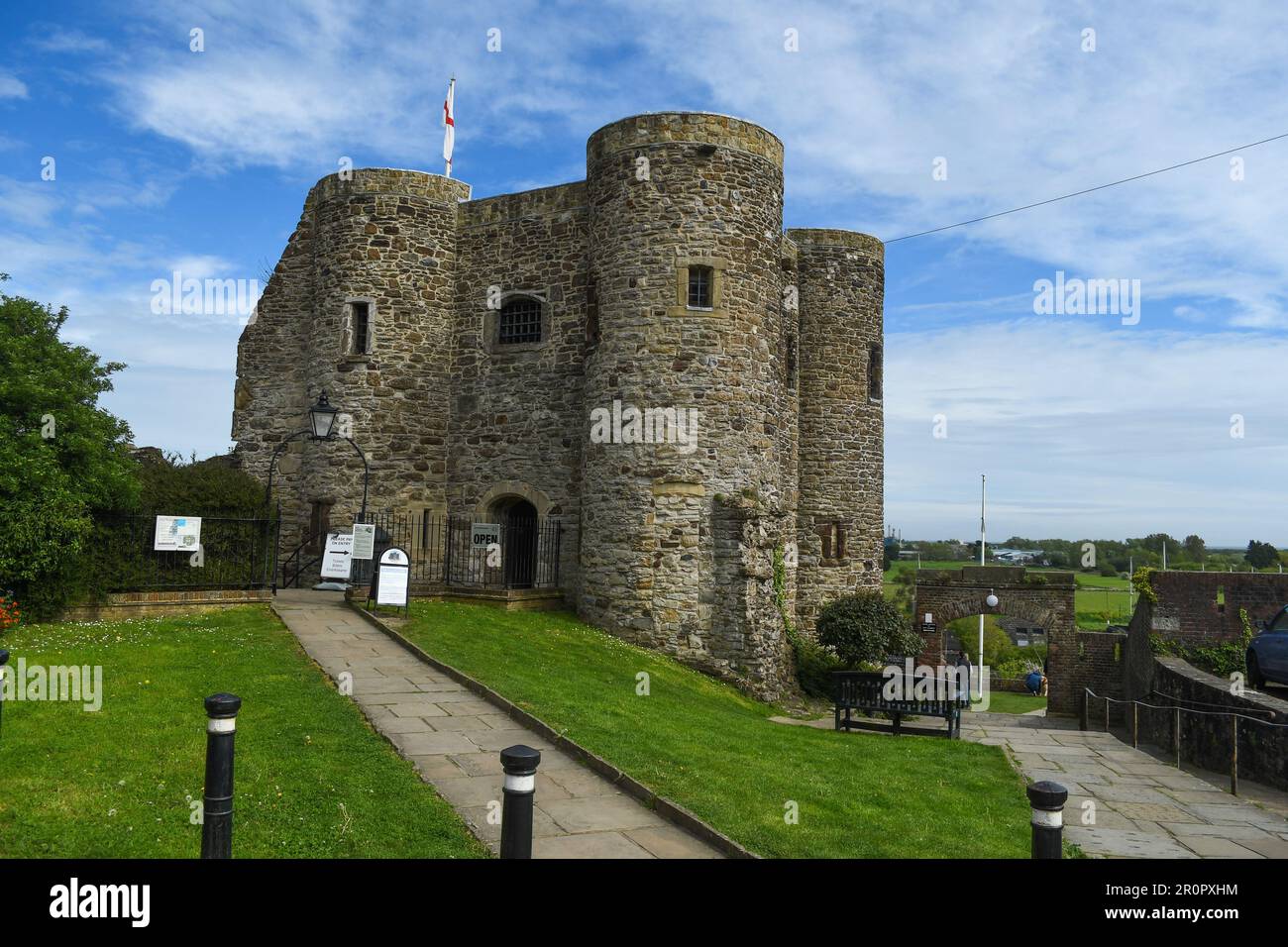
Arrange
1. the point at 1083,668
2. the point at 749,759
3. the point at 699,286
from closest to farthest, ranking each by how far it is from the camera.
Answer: the point at 749,759
the point at 699,286
the point at 1083,668

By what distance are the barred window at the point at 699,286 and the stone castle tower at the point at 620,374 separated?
4 cm

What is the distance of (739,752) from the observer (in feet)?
33.0

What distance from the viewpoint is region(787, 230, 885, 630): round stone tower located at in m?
25.6

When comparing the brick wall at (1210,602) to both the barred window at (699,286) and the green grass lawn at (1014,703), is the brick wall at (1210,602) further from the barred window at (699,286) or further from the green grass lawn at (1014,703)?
the barred window at (699,286)

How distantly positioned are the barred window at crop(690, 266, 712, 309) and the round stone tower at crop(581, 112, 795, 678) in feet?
0.09

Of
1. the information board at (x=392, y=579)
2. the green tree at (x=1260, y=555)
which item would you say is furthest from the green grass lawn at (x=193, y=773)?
the green tree at (x=1260, y=555)

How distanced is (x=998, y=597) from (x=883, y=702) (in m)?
13.9

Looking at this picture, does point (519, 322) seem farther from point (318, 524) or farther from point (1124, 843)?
point (1124, 843)

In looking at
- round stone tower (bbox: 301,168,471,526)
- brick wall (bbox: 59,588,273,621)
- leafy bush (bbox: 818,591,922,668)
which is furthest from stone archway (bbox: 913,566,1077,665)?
brick wall (bbox: 59,588,273,621)

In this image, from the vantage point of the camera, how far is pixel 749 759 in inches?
381

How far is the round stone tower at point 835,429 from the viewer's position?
1009 inches

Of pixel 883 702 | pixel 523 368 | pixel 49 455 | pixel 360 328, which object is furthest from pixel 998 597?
pixel 49 455
